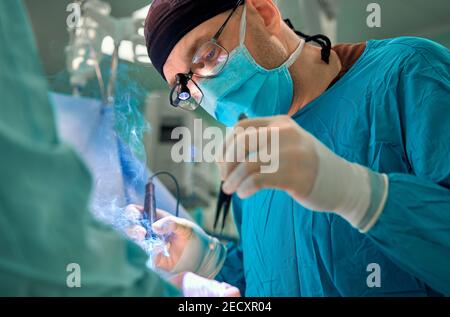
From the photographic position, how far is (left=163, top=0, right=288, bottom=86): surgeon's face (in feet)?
3.95

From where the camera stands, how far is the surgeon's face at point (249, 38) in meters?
1.21

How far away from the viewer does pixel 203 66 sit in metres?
1.21

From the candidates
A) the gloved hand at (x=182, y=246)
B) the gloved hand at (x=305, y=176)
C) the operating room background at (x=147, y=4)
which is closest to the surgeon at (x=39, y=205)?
the gloved hand at (x=305, y=176)

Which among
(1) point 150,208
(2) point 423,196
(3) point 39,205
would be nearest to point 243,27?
(1) point 150,208

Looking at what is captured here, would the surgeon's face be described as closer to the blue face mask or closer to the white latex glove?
the blue face mask

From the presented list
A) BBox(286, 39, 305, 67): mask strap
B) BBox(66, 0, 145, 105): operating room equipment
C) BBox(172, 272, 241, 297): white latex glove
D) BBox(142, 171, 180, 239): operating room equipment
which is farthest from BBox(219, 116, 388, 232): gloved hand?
BBox(66, 0, 145, 105): operating room equipment

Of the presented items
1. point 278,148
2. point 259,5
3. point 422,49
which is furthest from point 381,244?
point 259,5

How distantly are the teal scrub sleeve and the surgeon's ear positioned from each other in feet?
1.50

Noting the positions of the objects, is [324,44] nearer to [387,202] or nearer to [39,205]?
[387,202]

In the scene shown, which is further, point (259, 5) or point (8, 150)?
point (259, 5)

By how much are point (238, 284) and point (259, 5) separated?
85cm

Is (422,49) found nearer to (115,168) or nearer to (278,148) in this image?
(278,148)
